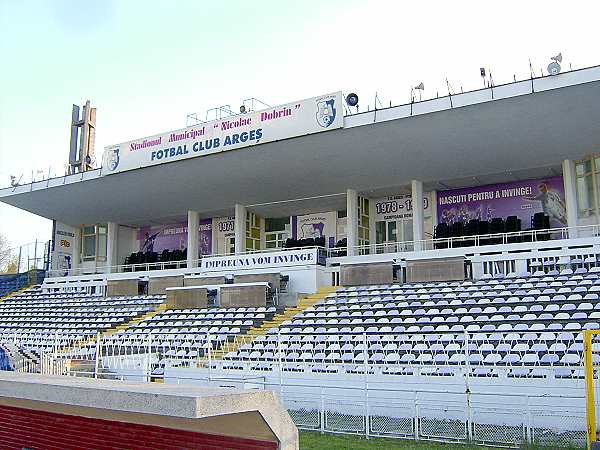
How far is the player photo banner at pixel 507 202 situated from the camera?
2309cm

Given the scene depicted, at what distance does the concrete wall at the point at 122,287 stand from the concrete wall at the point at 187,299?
12.8 ft

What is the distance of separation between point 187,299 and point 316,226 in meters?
8.69

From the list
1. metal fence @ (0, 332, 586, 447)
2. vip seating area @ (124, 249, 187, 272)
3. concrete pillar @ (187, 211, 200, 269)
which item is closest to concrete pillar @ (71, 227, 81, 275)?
vip seating area @ (124, 249, 187, 272)

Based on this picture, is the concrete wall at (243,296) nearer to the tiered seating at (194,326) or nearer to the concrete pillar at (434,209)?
the tiered seating at (194,326)

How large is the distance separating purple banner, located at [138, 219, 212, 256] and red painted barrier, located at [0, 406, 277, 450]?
27.2m

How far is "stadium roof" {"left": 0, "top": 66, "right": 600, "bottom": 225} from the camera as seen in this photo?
18438 mm

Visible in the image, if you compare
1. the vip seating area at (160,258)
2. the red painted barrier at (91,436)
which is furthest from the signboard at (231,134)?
the red painted barrier at (91,436)

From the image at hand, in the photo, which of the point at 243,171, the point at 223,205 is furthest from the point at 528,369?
the point at 223,205

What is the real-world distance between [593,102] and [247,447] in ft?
55.5

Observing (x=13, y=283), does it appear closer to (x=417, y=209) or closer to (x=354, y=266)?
(x=354, y=266)

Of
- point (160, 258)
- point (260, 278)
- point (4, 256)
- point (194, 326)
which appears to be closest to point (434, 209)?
point (260, 278)

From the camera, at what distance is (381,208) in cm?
2733

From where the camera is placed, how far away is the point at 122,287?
27359 millimetres

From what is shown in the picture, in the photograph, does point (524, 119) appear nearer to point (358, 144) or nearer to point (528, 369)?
point (358, 144)
